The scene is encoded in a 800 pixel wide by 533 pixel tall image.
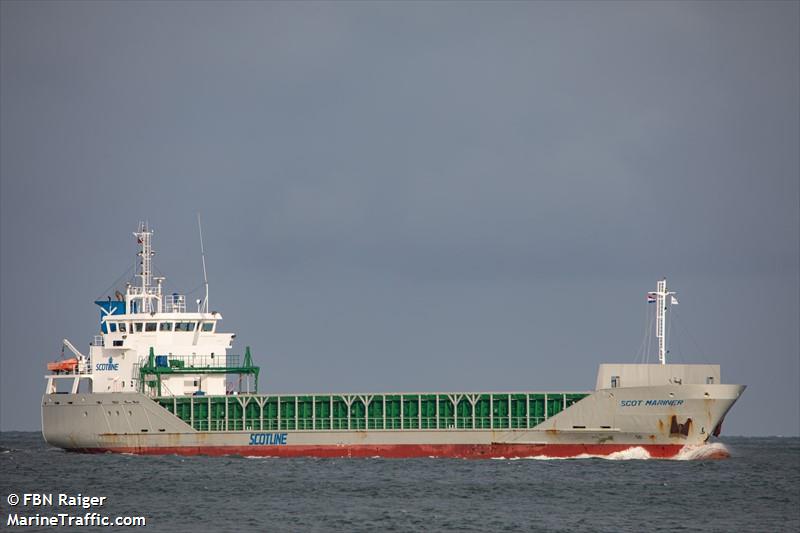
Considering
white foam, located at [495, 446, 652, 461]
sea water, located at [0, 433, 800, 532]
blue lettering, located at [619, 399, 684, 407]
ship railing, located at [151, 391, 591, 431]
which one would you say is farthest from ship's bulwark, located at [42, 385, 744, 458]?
ship railing, located at [151, 391, 591, 431]

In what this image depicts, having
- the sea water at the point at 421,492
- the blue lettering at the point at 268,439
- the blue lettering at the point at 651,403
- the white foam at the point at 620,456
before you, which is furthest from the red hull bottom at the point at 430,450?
the blue lettering at the point at 651,403

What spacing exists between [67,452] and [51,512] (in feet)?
85.9

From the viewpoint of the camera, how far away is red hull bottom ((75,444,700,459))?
211ft

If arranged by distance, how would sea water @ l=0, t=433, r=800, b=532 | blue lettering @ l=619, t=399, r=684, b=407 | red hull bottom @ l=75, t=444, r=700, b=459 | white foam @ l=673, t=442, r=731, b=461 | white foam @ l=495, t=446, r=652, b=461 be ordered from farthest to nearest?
red hull bottom @ l=75, t=444, r=700, b=459 < white foam @ l=495, t=446, r=652, b=461 < white foam @ l=673, t=442, r=731, b=461 < blue lettering @ l=619, t=399, r=684, b=407 < sea water @ l=0, t=433, r=800, b=532

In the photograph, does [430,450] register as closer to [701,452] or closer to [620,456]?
[620,456]

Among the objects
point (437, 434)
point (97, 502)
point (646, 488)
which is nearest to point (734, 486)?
point (646, 488)

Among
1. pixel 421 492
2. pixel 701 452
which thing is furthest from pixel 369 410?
pixel 701 452

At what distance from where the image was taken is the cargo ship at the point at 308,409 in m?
63.5

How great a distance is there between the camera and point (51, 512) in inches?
1869

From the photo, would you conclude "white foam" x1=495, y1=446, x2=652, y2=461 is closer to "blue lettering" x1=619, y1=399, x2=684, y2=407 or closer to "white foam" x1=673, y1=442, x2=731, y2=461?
"white foam" x1=673, y1=442, x2=731, y2=461

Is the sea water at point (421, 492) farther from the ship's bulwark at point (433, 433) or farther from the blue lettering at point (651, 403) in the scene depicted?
the blue lettering at point (651, 403)

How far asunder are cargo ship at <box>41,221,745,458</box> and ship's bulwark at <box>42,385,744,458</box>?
52mm

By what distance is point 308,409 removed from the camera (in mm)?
69688

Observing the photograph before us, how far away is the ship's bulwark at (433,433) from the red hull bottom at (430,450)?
0.05m
